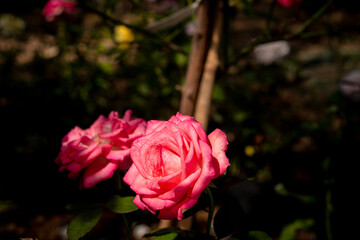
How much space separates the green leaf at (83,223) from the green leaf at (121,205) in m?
0.04

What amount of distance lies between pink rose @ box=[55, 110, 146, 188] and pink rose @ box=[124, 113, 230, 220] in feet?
0.23

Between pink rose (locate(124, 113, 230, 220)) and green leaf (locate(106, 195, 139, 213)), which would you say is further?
green leaf (locate(106, 195, 139, 213))

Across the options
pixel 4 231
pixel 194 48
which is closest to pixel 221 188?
pixel 194 48

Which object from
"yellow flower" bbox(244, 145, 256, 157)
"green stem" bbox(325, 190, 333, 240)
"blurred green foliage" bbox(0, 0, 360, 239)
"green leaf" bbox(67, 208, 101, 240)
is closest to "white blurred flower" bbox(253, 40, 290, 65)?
"blurred green foliage" bbox(0, 0, 360, 239)

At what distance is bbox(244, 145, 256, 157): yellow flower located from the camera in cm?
168

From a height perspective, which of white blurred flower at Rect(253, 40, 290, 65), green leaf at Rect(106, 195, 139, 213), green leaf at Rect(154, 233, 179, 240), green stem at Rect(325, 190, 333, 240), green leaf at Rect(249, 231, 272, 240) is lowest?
green stem at Rect(325, 190, 333, 240)

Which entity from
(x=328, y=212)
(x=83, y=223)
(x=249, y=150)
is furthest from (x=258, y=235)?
(x=249, y=150)

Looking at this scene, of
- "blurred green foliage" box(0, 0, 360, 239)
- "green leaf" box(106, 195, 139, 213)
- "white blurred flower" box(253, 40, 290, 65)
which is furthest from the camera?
"white blurred flower" box(253, 40, 290, 65)

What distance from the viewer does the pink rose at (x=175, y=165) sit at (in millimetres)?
413

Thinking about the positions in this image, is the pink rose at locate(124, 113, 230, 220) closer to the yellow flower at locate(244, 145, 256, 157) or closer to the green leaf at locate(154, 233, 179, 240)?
the green leaf at locate(154, 233, 179, 240)

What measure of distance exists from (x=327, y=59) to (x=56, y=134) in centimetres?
312

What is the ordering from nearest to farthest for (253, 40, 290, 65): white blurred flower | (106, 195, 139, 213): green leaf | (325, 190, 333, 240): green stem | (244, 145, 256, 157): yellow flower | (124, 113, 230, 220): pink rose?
(124, 113, 230, 220): pink rose → (106, 195, 139, 213): green leaf → (325, 190, 333, 240): green stem → (244, 145, 256, 157): yellow flower → (253, 40, 290, 65): white blurred flower

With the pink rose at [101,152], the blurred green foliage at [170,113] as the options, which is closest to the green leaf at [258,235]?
the pink rose at [101,152]

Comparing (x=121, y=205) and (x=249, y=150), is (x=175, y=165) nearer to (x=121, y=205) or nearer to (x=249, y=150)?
(x=121, y=205)
